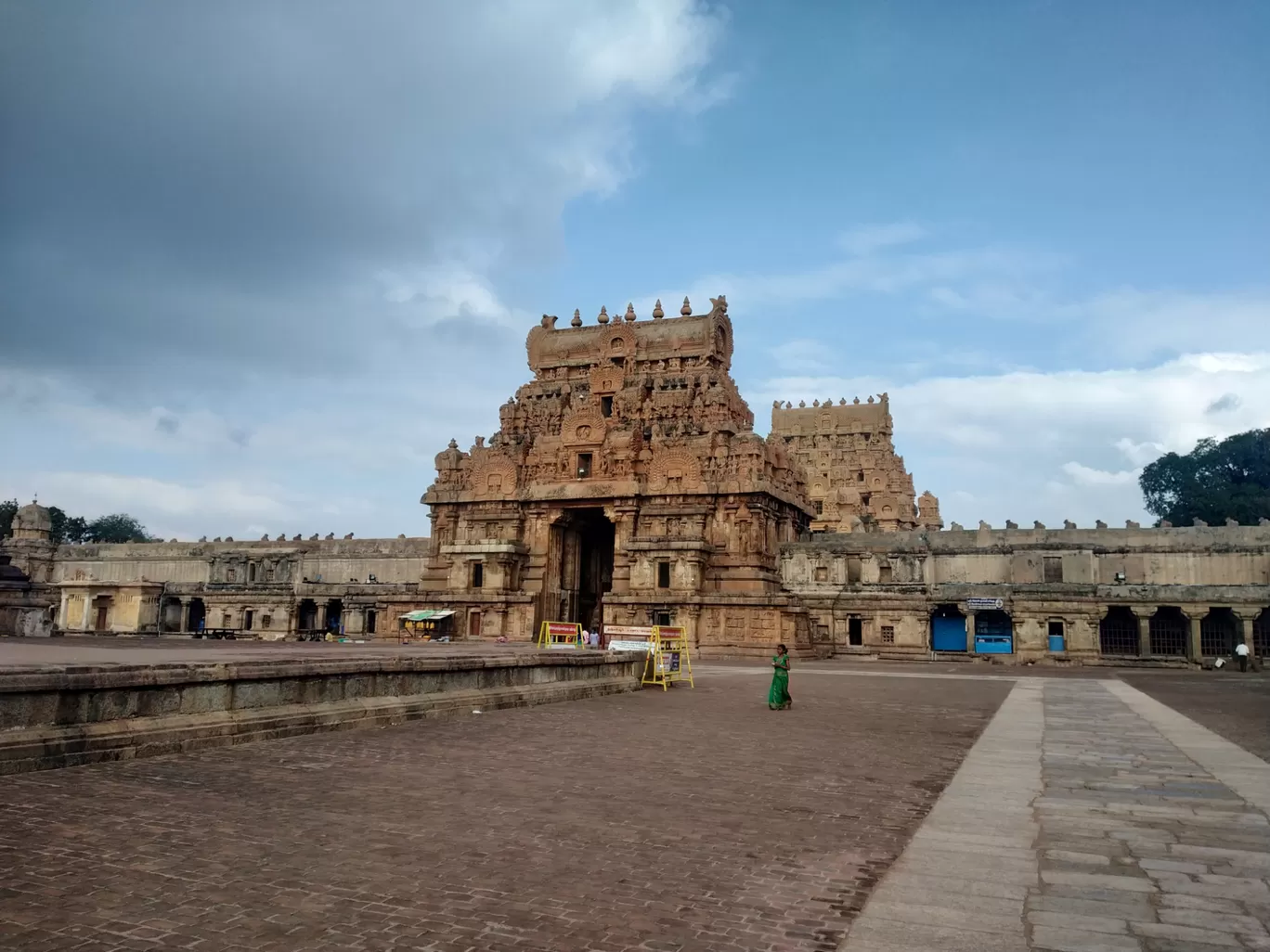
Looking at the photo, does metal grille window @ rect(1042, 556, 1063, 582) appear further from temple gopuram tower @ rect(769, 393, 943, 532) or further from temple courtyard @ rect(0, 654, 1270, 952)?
temple courtyard @ rect(0, 654, 1270, 952)


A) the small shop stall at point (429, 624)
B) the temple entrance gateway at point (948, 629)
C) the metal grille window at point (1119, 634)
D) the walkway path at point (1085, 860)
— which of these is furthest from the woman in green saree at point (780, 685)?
the metal grille window at point (1119, 634)

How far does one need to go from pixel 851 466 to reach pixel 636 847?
7553cm

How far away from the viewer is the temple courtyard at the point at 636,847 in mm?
5035

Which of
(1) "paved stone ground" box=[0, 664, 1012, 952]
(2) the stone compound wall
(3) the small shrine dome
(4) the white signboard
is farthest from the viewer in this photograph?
(3) the small shrine dome

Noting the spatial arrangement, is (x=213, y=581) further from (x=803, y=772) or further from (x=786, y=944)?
(x=786, y=944)

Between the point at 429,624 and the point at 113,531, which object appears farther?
the point at 113,531

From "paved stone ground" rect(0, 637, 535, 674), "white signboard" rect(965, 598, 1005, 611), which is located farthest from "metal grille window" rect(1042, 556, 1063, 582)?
"paved stone ground" rect(0, 637, 535, 674)

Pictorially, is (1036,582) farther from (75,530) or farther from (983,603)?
(75,530)

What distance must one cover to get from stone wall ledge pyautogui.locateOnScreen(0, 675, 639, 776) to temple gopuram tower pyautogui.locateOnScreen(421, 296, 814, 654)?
103ft

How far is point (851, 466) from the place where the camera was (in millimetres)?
80000

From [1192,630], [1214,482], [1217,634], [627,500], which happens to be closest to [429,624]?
[627,500]

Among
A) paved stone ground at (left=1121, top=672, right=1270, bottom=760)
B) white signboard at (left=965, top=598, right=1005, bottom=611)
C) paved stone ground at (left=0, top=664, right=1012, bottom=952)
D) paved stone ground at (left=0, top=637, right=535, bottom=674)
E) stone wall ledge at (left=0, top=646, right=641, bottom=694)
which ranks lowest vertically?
paved stone ground at (left=1121, top=672, right=1270, bottom=760)

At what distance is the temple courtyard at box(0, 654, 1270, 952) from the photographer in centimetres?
504

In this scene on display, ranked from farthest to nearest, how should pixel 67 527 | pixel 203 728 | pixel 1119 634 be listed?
pixel 67 527, pixel 1119 634, pixel 203 728
